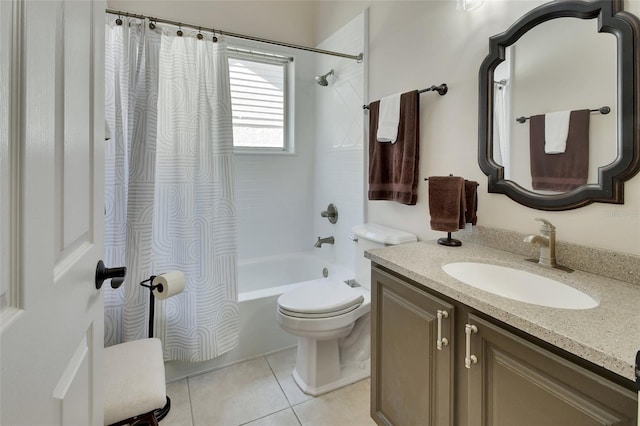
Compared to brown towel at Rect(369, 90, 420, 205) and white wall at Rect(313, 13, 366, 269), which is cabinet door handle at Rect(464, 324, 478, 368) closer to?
brown towel at Rect(369, 90, 420, 205)

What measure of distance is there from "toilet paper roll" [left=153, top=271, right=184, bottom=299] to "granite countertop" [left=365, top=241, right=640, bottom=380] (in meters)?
1.01

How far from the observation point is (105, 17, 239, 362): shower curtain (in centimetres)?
171

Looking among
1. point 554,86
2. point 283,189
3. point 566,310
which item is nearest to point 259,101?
point 283,189

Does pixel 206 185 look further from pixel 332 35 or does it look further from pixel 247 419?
pixel 332 35

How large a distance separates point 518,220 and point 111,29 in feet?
7.43

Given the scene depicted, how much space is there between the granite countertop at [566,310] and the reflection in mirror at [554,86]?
36cm

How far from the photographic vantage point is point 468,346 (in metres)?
0.94

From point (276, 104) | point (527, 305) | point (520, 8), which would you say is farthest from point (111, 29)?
point (527, 305)

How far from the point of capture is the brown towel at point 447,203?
1.37 metres

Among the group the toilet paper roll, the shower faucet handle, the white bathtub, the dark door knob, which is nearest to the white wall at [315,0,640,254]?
the shower faucet handle

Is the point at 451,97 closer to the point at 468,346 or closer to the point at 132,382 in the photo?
the point at 468,346

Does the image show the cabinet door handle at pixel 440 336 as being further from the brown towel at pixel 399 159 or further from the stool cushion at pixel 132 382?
the stool cushion at pixel 132 382

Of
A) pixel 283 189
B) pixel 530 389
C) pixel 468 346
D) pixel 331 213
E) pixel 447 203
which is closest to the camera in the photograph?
pixel 530 389

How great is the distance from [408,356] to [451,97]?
1.22m
